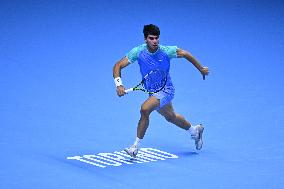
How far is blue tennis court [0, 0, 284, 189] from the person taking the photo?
12.5 meters

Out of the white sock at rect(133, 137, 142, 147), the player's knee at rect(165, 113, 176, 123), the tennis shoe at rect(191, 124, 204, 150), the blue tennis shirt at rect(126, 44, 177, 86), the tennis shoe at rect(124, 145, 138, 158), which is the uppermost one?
the blue tennis shirt at rect(126, 44, 177, 86)

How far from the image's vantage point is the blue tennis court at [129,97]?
41.1 feet

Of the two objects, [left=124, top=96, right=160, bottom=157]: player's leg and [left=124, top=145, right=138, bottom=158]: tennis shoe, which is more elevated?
[left=124, top=96, right=160, bottom=157]: player's leg

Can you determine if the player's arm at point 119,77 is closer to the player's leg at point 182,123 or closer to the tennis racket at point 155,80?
the tennis racket at point 155,80

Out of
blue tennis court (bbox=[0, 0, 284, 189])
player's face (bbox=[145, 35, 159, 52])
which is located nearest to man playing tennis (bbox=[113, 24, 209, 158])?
player's face (bbox=[145, 35, 159, 52])

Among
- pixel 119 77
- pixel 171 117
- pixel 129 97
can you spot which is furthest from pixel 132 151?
pixel 129 97

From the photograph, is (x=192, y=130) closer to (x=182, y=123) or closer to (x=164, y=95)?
(x=182, y=123)

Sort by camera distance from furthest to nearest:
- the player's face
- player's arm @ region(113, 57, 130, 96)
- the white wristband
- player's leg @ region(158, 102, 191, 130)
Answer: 1. player's leg @ region(158, 102, 191, 130)
2. the player's face
3. the white wristband
4. player's arm @ region(113, 57, 130, 96)

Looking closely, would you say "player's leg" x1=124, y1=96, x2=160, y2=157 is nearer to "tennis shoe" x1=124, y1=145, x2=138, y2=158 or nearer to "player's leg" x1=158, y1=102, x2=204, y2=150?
"tennis shoe" x1=124, y1=145, x2=138, y2=158

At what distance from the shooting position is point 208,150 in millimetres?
13539

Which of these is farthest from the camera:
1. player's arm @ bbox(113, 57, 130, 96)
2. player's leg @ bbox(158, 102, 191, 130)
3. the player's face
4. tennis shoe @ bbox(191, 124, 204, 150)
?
tennis shoe @ bbox(191, 124, 204, 150)

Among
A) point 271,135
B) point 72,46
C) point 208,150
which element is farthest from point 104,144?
point 72,46

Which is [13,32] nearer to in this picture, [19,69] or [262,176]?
[19,69]

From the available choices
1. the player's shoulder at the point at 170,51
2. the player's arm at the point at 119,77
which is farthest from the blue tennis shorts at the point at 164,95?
the player's arm at the point at 119,77
